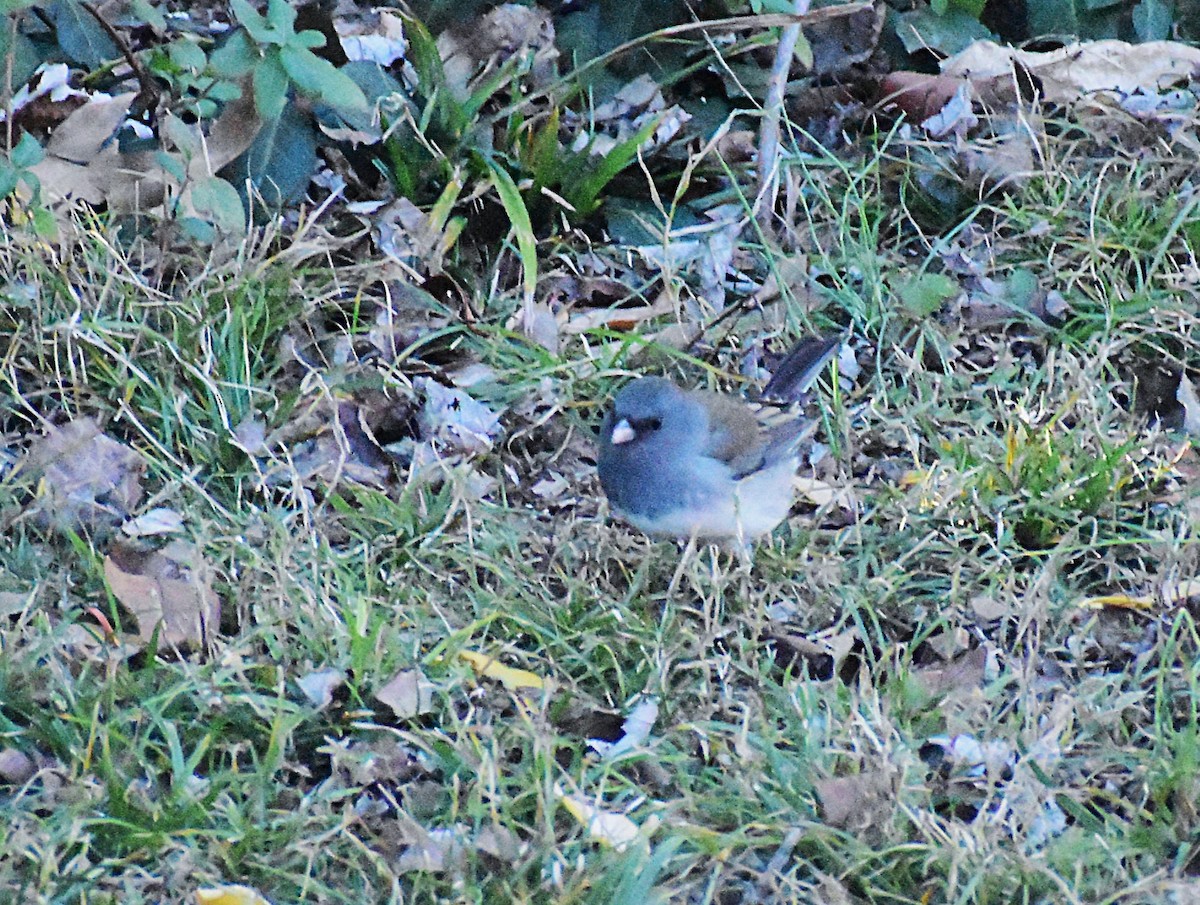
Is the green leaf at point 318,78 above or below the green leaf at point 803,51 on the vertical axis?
above

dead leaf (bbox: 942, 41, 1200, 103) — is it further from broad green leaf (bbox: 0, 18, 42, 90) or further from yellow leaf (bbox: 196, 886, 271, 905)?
yellow leaf (bbox: 196, 886, 271, 905)

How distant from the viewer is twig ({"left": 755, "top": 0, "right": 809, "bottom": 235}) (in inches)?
152

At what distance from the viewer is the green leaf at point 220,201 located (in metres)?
3.33

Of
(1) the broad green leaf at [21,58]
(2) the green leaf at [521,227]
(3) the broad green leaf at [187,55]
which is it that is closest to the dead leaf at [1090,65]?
(2) the green leaf at [521,227]

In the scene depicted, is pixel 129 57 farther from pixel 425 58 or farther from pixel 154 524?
pixel 154 524

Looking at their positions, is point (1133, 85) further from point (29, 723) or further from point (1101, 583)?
point (29, 723)

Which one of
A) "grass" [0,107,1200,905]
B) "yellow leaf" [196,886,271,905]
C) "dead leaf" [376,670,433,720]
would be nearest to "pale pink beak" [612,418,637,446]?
"grass" [0,107,1200,905]

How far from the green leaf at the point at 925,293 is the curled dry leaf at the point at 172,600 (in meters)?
1.81

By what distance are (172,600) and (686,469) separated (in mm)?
1002

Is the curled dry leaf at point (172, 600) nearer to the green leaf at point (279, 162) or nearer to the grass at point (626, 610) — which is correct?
the grass at point (626, 610)

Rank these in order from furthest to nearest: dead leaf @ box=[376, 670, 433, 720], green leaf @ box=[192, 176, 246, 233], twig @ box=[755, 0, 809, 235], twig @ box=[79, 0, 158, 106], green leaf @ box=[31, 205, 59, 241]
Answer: twig @ box=[755, 0, 809, 235]
twig @ box=[79, 0, 158, 106]
green leaf @ box=[192, 176, 246, 233]
green leaf @ box=[31, 205, 59, 241]
dead leaf @ box=[376, 670, 433, 720]

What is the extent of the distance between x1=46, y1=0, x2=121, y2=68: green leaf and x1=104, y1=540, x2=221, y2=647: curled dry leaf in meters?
1.32

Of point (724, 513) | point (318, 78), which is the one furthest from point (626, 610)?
point (318, 78)

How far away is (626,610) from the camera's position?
298 centimetres
